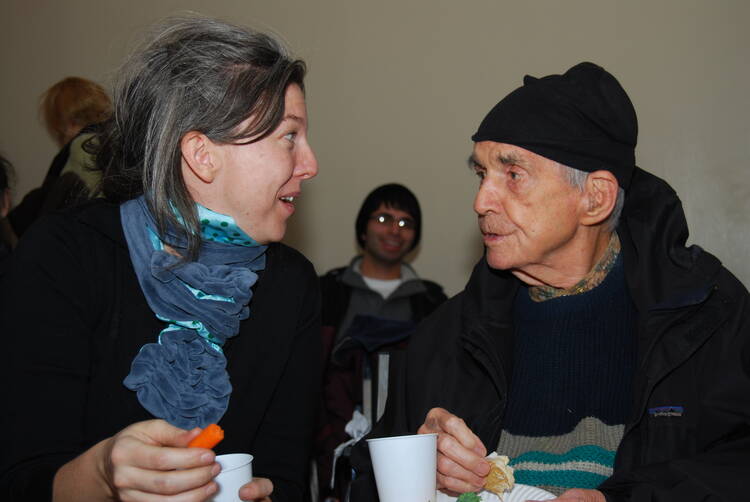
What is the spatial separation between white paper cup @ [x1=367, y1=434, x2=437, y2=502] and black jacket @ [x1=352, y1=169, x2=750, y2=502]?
1.49 ft

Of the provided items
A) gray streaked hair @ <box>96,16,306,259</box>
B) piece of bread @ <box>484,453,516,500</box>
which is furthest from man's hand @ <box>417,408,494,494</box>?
gray streaked hair @ <box>96,16,306,259</box>

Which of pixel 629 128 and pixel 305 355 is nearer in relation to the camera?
pixel 305 355

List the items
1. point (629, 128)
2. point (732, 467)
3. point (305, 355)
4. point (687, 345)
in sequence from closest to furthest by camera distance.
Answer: point (732, 467), point (687, 345), point (305, 355), point (629, 128)

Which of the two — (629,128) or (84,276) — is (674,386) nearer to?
(629,128)

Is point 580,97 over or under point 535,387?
over

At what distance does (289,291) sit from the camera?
1.91 meters

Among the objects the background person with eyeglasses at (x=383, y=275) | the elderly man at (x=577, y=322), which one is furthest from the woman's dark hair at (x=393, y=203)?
the elderly man at (x=577, y=322)

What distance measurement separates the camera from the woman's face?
174cm

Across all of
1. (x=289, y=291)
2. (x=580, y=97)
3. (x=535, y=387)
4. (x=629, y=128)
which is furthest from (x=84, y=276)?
(x=629, y=128)

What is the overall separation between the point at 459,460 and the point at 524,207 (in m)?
0.73

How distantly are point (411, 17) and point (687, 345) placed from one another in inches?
150

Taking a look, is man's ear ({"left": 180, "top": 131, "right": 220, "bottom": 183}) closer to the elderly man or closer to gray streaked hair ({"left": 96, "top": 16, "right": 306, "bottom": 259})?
gray streaked hair ({"left": 96, "top": 16, "right": 306, "bottom": 259})

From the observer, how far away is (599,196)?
6.63 ft

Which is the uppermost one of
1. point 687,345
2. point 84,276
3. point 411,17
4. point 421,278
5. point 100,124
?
point 411,17
